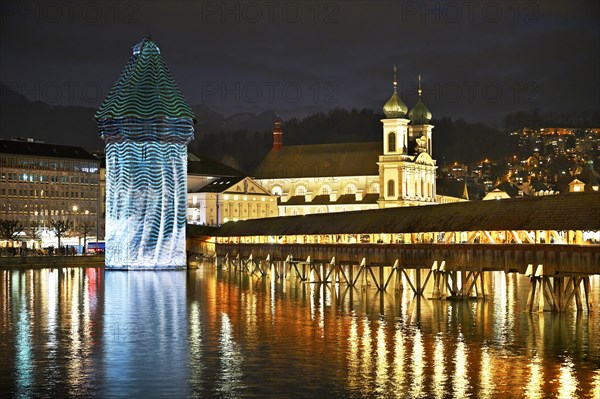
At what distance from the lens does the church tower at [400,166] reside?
176500 mm

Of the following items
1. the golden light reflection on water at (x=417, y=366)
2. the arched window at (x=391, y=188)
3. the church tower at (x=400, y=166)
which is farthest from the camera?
the arched window at (x=391, y=188)

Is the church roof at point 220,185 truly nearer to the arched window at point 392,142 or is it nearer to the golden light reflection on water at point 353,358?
the arched window at point 392,142

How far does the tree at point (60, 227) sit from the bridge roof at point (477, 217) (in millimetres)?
74627

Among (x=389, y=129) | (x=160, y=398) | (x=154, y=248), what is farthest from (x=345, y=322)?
(x=389, y=129)

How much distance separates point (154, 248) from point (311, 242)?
29.8 m

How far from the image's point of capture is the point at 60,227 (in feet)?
557

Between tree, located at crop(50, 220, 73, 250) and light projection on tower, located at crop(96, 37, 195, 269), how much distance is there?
45.3 meters

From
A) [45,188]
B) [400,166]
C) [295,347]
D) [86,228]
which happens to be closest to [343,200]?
[400,166]

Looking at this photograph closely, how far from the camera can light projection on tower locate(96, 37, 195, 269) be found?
117188 mm

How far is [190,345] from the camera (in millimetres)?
49406

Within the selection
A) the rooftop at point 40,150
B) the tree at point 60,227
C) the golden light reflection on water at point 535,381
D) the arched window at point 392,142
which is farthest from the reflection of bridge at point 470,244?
the rooftop at point 40,150

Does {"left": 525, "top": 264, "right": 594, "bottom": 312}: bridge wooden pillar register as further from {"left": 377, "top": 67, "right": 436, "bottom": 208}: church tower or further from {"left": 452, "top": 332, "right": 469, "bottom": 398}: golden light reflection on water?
{"left": 377, "top": 67, "right": 436, "bottom": 208}: church tower

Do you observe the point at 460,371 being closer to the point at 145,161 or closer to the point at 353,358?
the point at 353,358

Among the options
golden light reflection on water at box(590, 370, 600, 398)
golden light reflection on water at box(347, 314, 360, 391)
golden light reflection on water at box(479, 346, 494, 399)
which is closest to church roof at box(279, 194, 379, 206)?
golden light reflection on water at box(347, 314, 360, 391)
